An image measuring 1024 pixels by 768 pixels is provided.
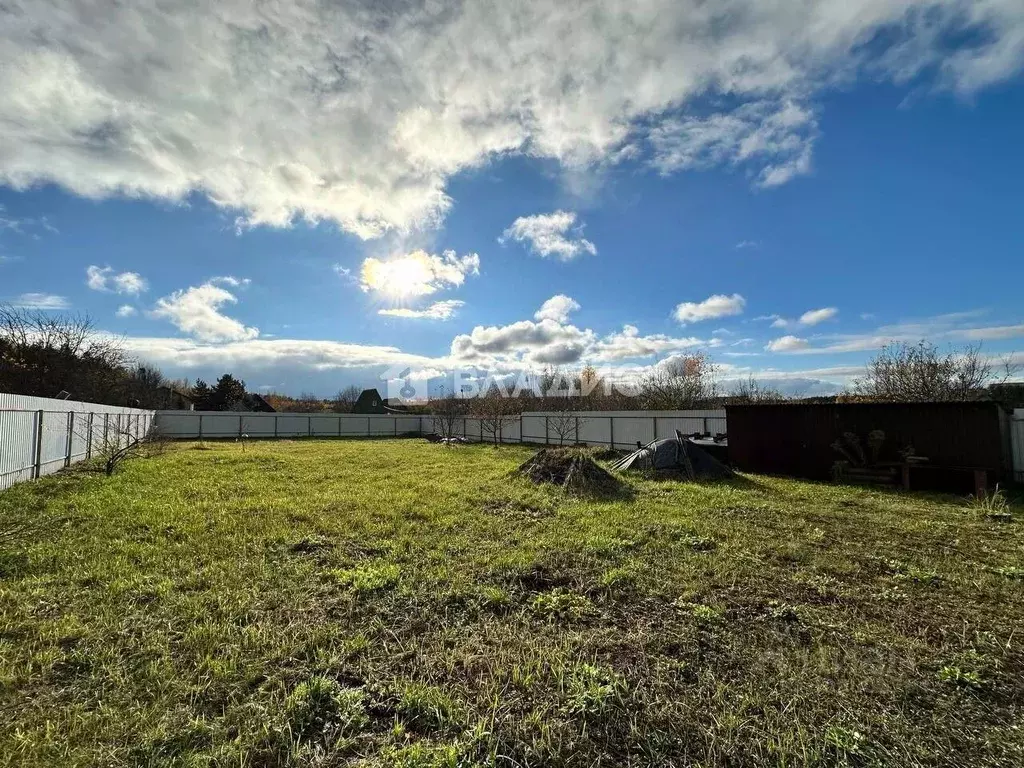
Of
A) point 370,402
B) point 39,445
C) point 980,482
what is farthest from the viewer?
point 370,402

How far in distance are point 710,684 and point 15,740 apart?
344 cm

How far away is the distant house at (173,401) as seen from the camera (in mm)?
35312

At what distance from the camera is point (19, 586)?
4094 mm

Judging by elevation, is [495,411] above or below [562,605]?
above

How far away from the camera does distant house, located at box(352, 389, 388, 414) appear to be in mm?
51909

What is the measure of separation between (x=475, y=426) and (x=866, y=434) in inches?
802

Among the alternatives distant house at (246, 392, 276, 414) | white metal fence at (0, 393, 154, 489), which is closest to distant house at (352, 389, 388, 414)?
distant house at (246, 392, 276, 414)

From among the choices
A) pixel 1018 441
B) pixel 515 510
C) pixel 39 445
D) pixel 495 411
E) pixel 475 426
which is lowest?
pixel 515 510

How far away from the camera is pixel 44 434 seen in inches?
394

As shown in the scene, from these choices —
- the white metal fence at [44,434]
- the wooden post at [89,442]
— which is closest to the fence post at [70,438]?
the white metal fence at [44,434]

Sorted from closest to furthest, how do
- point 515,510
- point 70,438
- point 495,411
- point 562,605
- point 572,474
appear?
point 562,605
point 515,510
point 572,474
point 70,438
point 495,411

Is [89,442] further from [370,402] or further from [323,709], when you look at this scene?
[370,402]

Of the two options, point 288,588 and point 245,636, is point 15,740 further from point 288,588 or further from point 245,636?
point 288,588

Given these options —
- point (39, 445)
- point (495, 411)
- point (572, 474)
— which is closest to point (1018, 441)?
point (572, 474)
